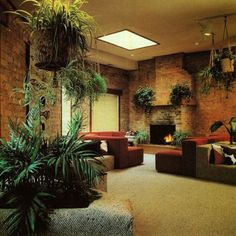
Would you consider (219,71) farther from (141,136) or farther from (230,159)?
(141,136)

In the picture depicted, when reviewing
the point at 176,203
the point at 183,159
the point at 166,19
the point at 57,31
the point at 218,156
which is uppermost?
the point at 166,19

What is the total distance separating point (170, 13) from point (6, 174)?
420 cm

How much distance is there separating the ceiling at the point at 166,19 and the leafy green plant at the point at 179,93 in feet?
3.82

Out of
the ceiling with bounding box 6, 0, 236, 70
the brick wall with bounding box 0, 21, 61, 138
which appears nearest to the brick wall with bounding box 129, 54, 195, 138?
the ceiling with bounding box 6, 0, 236, 70

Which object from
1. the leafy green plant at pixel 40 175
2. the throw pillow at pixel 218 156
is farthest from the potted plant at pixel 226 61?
the leafy green plant at pixel 40 175

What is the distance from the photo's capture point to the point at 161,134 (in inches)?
345

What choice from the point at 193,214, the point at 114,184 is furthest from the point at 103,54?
the point at 193,214

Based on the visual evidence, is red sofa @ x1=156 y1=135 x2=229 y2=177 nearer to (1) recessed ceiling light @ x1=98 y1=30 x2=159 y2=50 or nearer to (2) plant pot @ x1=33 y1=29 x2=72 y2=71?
(1) recessed ceiling light @ x1=98 y1=30 x2=159 y2=50

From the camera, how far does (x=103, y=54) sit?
7762 millimetres

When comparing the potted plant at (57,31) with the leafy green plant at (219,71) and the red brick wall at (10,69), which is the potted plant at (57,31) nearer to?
the red brick wall at (10,69)

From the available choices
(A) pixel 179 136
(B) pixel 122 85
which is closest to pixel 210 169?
(A) pixel 179 136

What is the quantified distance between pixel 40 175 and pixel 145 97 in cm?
721

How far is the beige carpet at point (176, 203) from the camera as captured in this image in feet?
8.50

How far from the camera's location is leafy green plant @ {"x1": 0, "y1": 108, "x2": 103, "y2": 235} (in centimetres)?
156
